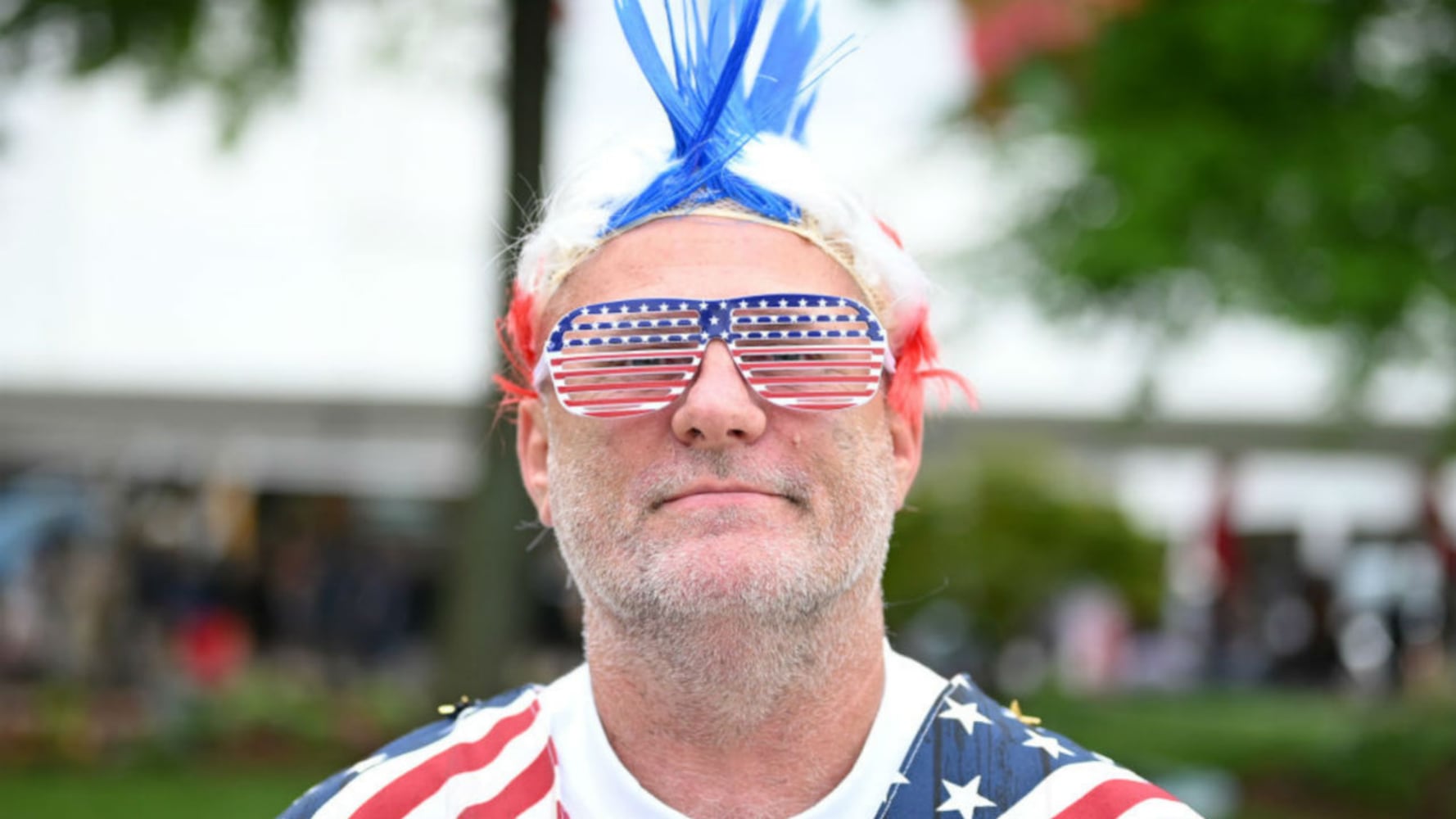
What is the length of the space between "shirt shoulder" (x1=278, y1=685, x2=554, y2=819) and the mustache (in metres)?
0.42

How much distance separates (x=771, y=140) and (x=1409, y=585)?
15976mm

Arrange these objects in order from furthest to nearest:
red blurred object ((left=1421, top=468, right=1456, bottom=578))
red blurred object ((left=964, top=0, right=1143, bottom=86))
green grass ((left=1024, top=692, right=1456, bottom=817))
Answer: red blurred object ((left=1421, top=468, right=1456, bottom=578))
green grass ((left=1024, top=692, right=1456, bottom=817))
red blurred object ((left=964, top=0, right=1143, bottom=86))

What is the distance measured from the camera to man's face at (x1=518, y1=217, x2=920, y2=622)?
5.98 feet

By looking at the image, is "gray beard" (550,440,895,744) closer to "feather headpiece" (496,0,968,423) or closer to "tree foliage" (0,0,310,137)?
"feather headpiece" (496,0,968,423)

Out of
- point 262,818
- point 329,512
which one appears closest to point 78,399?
point 329,512

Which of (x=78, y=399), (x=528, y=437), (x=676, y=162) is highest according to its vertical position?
(x=676, y=162)

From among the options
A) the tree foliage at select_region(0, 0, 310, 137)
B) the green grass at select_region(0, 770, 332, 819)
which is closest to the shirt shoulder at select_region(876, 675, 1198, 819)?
the tree foliage at select_region(0, 0, 310, 137)

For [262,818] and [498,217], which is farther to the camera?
[262,818]

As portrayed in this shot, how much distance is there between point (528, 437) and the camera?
2.22 metres

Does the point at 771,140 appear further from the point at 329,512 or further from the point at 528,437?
the point at 329,512

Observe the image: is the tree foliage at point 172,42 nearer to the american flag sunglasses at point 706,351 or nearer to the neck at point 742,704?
the american flag sunglasses at point 706,351

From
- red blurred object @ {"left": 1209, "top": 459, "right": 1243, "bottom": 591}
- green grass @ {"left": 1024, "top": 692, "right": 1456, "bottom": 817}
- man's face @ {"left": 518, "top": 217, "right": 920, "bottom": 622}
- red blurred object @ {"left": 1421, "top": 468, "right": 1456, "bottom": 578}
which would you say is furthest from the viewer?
red blurred object @ {"left": 1209, "top": 459, "right": 1243, "bottom": 591}

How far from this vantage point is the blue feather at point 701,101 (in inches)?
80.2

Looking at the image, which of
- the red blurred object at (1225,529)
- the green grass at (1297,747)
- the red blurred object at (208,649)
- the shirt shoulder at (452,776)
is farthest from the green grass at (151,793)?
the red blurred object at (1225,529)
